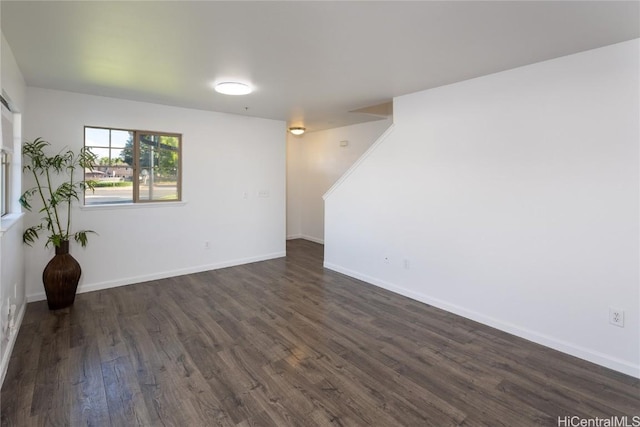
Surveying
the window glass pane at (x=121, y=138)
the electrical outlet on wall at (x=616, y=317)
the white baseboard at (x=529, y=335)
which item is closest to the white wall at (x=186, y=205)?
the window glass pane at (x=121, y=138)

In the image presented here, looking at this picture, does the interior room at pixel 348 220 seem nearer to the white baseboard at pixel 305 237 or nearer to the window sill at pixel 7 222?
the window sill at pixel 7 222

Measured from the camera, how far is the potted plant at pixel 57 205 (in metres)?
3.49

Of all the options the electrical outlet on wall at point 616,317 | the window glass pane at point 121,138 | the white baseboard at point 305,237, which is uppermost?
the window glass pane at point 121,138

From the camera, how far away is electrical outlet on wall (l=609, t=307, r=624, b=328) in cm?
247

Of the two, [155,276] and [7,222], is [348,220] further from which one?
[7,222]

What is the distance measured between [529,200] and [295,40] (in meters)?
2.43

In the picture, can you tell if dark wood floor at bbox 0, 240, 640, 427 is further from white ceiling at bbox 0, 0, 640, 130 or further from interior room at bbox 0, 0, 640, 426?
white ceiling at bbox 0, 0, 640, 130

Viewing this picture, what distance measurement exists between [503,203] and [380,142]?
172 cm

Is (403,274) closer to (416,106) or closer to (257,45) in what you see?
(416,106)

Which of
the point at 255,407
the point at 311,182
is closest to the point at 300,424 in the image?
the point at 255,407

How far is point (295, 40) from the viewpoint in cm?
243

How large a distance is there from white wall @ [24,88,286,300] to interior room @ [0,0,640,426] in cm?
3

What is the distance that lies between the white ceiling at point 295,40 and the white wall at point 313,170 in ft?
9.45

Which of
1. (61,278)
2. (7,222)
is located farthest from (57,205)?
(7,222)
